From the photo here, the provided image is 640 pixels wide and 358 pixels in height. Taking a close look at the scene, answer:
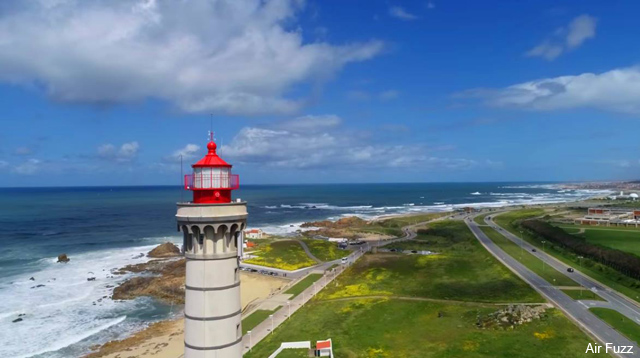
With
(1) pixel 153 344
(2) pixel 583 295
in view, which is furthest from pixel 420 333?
(1) pixel 153 344

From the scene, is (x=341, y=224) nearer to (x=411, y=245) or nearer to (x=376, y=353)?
(x=411, y=245)

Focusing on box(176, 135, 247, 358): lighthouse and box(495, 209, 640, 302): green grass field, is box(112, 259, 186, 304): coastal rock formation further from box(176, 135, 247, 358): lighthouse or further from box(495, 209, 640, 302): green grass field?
box(495, 209, 640, 302): green grass field

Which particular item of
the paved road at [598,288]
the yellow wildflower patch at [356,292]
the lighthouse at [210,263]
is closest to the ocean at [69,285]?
the lighthouse at [210,263]

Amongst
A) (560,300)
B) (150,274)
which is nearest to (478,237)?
(560,300)

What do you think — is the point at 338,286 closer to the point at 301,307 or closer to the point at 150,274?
the point at 301,307

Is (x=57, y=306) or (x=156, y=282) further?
(x=156, y=282)

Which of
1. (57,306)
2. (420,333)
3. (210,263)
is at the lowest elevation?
(57,306)
